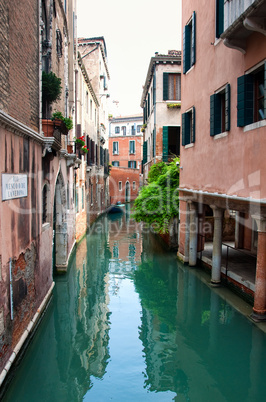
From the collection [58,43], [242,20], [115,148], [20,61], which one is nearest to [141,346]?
[20,61]

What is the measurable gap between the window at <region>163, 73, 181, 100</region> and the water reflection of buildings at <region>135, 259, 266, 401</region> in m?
9.52

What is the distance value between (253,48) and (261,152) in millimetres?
1866

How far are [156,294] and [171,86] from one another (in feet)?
33.4

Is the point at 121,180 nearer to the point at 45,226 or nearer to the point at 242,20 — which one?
the point at 45,226

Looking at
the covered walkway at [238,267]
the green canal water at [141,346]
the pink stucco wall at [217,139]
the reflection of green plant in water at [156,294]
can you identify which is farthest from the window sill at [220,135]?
the reflection of green plant in water at [156,294]

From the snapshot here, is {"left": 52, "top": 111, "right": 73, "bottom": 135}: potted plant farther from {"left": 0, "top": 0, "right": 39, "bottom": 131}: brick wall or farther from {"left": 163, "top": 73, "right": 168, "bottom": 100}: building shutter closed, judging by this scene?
{"left": 163, "top": 73, "right": 168, "bottom": 100}: building shutter closed

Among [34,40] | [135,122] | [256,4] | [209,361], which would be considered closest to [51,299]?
[209,361]

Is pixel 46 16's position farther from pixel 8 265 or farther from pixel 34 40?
pixel 8 265

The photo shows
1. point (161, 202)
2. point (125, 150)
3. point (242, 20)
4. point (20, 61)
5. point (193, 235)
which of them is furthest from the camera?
point (125, 150)

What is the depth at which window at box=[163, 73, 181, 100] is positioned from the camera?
15.2 m

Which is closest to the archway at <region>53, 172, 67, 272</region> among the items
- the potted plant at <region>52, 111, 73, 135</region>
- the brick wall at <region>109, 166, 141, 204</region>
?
the potted plant at <region>52, 111, 73, 135</region>

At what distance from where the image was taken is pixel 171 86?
15398 mm

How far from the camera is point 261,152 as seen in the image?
19.3ft

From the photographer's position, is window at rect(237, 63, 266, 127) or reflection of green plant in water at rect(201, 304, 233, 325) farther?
reflection of green plant in water at rect(201, 304, 233, 325)
